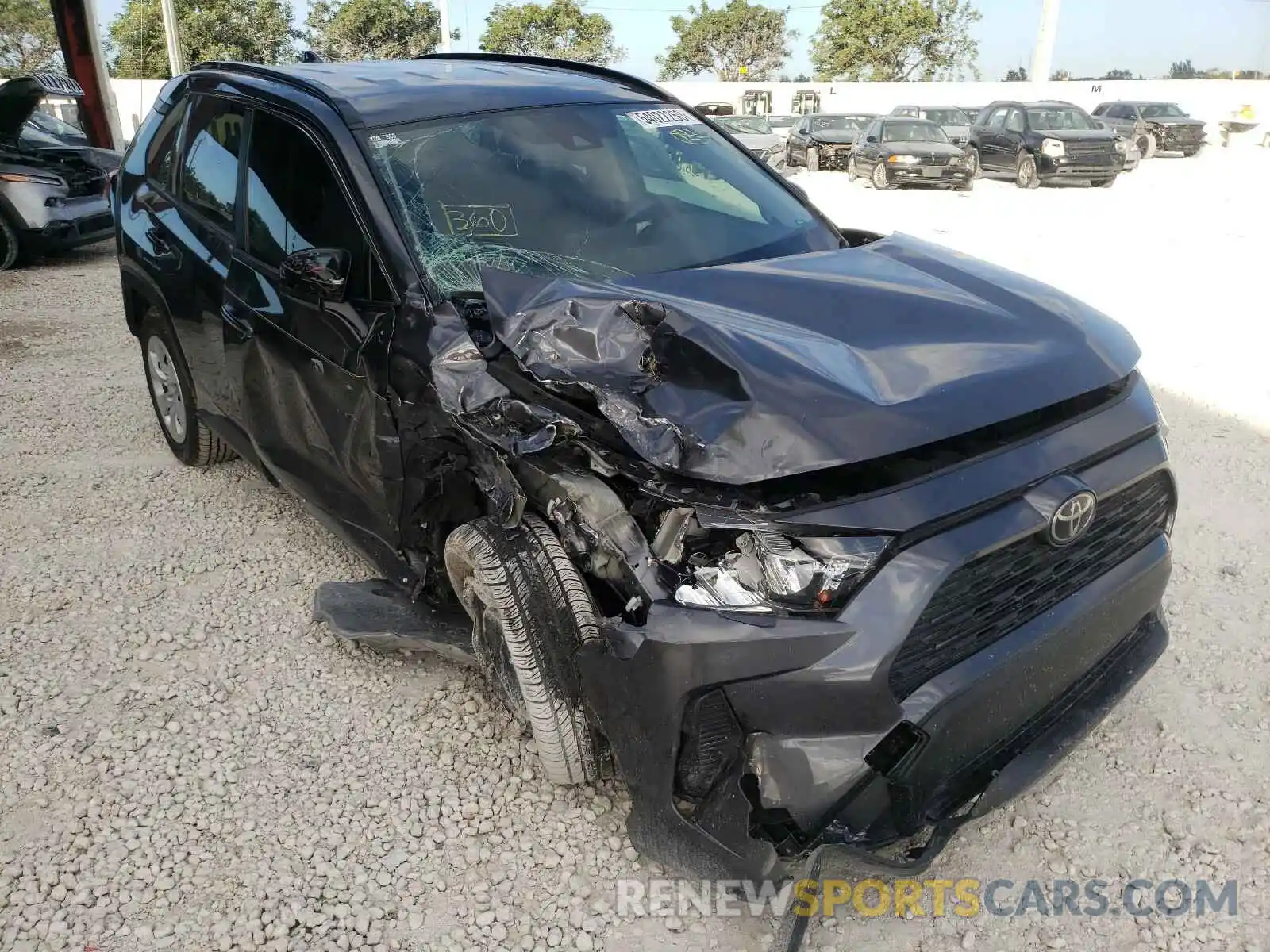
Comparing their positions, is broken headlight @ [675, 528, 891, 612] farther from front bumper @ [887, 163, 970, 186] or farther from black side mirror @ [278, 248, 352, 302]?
front bumper @ [887, 163, 970, 186]

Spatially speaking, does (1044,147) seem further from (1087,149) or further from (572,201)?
(572,201)

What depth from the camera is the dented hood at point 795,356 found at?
204cm

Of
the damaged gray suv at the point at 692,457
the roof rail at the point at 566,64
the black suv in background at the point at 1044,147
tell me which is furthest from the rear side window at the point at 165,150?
the black suv in background at the point at 1044,147

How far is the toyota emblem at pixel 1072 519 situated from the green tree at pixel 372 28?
5123cm

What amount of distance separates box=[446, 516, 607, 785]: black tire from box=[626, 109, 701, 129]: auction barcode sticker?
70.2 inches

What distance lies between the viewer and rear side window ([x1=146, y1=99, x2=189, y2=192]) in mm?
4285

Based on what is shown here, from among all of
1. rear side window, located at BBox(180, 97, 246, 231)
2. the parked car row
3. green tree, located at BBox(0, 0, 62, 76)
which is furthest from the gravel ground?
green tree, located at BBox(0, 0, 62, 76)

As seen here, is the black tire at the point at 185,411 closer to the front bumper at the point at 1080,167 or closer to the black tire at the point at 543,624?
the black tire at the point at 543,624

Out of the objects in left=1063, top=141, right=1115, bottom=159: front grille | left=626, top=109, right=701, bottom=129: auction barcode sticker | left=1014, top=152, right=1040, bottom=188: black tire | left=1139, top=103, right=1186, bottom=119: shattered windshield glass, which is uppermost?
left=626, top=109, right=701, bottom=129: auction barcode sticker

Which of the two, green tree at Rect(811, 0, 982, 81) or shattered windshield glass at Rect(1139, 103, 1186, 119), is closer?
shattered windshield glass at Rect(1139, 103, 1186, 119)

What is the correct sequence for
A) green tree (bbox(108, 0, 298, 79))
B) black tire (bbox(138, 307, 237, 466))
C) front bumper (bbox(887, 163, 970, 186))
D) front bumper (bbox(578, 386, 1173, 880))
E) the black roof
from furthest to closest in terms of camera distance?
green tree (bbox(108, 0, 298, 79)), front bumper (bbox(887, 163, 970, 186)), black tire (bbox(138, 307, 237, 466)), the black roof, front bumper (bbox(578, 386, 1173, 880))

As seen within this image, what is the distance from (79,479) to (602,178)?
3223 mm

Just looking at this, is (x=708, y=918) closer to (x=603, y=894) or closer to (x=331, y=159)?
(x=603, y=894)

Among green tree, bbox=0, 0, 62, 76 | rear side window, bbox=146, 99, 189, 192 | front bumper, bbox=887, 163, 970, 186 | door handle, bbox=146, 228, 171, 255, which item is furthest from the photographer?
green tree, bbox=0, 0, 62, 76
